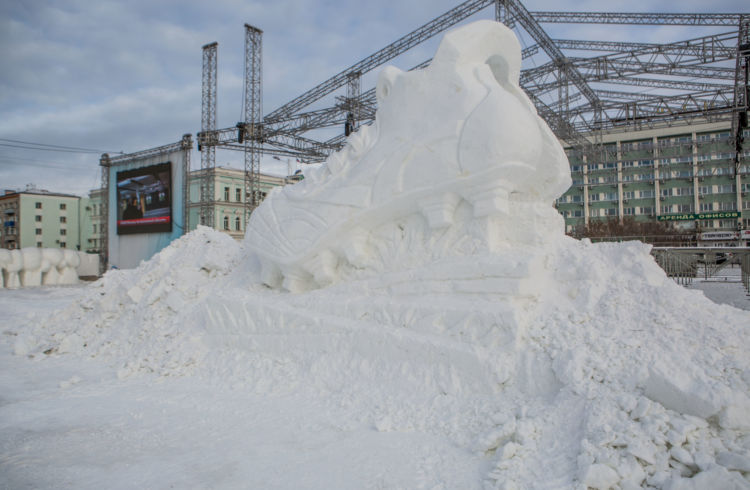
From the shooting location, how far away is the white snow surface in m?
2.41

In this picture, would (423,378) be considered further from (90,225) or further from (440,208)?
(90,225)

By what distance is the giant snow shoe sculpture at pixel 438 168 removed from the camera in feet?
13.1

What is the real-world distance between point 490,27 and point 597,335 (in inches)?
126

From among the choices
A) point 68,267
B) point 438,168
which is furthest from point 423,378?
Result: point 68,267

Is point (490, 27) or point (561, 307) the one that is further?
point (490, 27)

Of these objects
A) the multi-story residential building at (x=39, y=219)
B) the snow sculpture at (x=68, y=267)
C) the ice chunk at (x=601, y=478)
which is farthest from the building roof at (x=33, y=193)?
the ice chunk at (x=601, y=478)

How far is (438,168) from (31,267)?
1579 centimetres

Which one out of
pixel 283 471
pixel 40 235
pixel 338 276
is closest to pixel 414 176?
pixel 338 276

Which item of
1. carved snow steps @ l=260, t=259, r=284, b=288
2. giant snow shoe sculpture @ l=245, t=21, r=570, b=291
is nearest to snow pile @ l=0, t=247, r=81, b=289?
carved snow steps @ l=260, t=259, r=284, b=288

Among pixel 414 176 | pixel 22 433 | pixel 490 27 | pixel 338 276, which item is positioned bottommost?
pixel 22 433

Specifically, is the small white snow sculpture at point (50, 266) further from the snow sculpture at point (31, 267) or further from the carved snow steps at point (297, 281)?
the carved snow steps at point (297, 281)

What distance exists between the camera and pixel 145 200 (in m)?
20.3

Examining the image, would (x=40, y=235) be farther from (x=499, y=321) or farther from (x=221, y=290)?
(x=499, y=321)

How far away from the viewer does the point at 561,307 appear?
359cm
